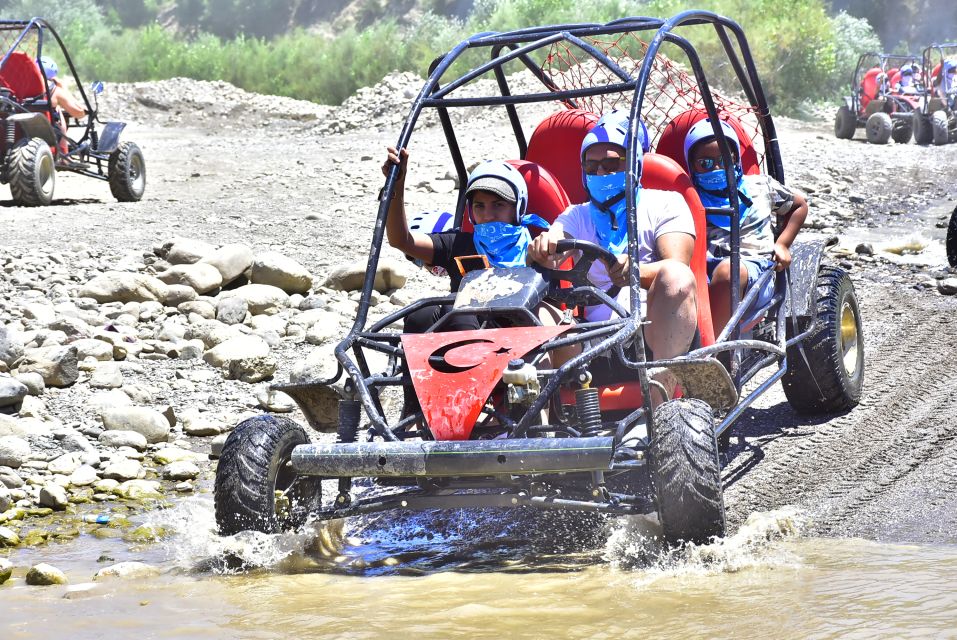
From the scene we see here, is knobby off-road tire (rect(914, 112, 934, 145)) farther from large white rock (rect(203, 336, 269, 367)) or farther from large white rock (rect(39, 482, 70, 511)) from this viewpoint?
large white rock (rect(39, 482, 70, 511))

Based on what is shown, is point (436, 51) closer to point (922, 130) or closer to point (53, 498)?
point (922, 130)

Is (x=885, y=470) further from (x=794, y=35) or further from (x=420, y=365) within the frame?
(x=794, y=35)

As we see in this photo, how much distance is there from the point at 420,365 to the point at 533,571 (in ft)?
2.91

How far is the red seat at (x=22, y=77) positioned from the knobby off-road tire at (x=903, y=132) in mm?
14876

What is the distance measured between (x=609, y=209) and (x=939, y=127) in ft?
60.3

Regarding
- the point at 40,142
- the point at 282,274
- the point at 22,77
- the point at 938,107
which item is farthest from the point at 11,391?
the point at 938,107

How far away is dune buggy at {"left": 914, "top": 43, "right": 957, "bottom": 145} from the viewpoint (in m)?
22.4

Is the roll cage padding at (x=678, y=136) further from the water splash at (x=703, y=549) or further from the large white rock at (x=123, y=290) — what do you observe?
the large white rock at (x=123, y=290)

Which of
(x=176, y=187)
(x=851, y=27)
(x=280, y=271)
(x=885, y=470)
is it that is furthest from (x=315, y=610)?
(x=851, y=27)

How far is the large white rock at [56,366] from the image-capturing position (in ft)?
24.6

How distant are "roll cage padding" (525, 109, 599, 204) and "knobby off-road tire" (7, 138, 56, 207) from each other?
8.69 m

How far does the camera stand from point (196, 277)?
31.4ft

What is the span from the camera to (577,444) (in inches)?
174

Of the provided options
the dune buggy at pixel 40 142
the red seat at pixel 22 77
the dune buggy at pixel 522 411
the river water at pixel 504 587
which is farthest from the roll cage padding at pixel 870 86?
the river water at pixel 504 587
